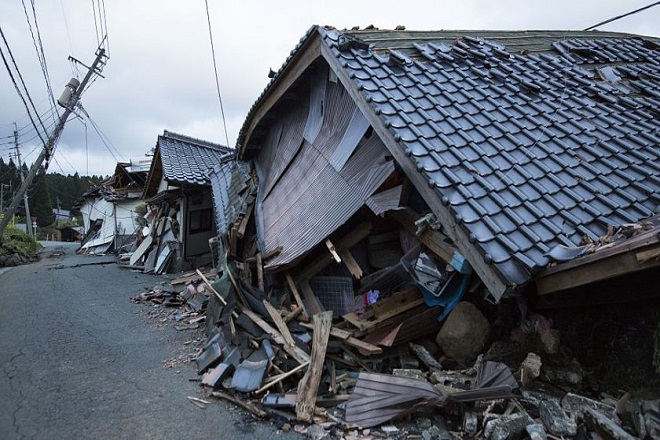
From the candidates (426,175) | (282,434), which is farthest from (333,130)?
(282,434)

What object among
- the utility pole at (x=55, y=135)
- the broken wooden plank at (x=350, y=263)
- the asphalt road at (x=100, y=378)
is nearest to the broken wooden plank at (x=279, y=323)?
the asphalt road at (x=100, y=378)

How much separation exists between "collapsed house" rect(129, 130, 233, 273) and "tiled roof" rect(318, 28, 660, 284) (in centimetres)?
928

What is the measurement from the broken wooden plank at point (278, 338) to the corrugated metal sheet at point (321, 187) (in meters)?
0.85

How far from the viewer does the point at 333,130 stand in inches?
254

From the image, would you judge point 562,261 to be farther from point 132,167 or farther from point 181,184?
point 132,167

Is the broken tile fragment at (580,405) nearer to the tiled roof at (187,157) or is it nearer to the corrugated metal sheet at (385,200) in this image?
the corrugated metal sheet at (385,200)

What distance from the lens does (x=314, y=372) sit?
172 inches

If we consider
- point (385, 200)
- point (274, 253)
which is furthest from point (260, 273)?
point (385, 200)

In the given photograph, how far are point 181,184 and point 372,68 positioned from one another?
35.4 feet

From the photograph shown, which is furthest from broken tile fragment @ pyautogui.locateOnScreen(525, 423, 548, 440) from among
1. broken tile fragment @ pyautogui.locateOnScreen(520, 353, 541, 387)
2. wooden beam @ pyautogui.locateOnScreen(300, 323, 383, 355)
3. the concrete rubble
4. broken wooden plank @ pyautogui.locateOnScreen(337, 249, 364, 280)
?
broken wooden plank @ pyautogui.locateOnScreen(337, 249, 364, 280)

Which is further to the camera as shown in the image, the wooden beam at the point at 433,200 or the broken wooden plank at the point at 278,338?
the broken wooden plank at the point at 278,338

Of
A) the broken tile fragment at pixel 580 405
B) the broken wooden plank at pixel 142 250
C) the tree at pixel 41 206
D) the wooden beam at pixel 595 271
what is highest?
the tree at pixel 41 206

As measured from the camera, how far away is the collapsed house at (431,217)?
11.9ft

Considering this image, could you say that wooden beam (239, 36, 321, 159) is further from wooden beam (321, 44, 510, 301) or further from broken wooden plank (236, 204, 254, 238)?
broken wooden plank (236, 204, 254, 238)
